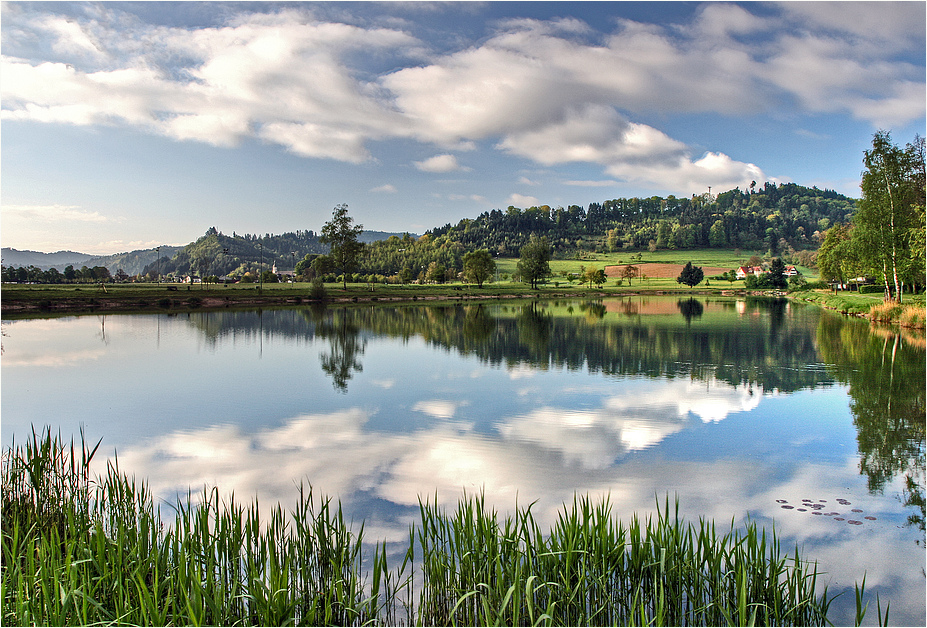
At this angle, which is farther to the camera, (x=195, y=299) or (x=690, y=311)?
(x=195, y=299)

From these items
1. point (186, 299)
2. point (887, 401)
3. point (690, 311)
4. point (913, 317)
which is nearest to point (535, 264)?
→ point (690, 311)

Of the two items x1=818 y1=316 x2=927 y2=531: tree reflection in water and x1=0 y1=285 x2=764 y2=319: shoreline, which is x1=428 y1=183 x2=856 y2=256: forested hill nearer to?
x1=0 y1=285 x2=764 y2=319: shoreline

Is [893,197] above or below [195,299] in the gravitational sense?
above

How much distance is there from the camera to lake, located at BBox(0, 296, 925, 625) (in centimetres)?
735

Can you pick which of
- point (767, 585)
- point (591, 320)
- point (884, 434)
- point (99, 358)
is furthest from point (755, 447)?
point (591, 320)

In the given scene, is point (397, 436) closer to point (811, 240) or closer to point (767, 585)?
point (767, 585)

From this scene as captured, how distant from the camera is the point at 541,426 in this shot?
38.2 ft

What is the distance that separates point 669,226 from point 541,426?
16554 centimetres

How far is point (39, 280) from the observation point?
8081 cm

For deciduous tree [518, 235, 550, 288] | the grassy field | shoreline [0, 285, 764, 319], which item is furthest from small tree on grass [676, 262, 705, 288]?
deciduous tree [518, 235, 550, 288]

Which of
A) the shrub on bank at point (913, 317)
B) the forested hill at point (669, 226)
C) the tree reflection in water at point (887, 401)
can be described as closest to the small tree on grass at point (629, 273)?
the forested hill at point (669, 226)

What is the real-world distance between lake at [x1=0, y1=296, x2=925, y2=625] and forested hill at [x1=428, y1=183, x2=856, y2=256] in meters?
136

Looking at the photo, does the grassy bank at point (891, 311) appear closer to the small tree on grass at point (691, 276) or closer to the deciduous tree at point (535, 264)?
the deciduous tree at point (535, 264)

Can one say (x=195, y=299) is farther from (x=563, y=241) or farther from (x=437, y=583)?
(x=563, y=241)
